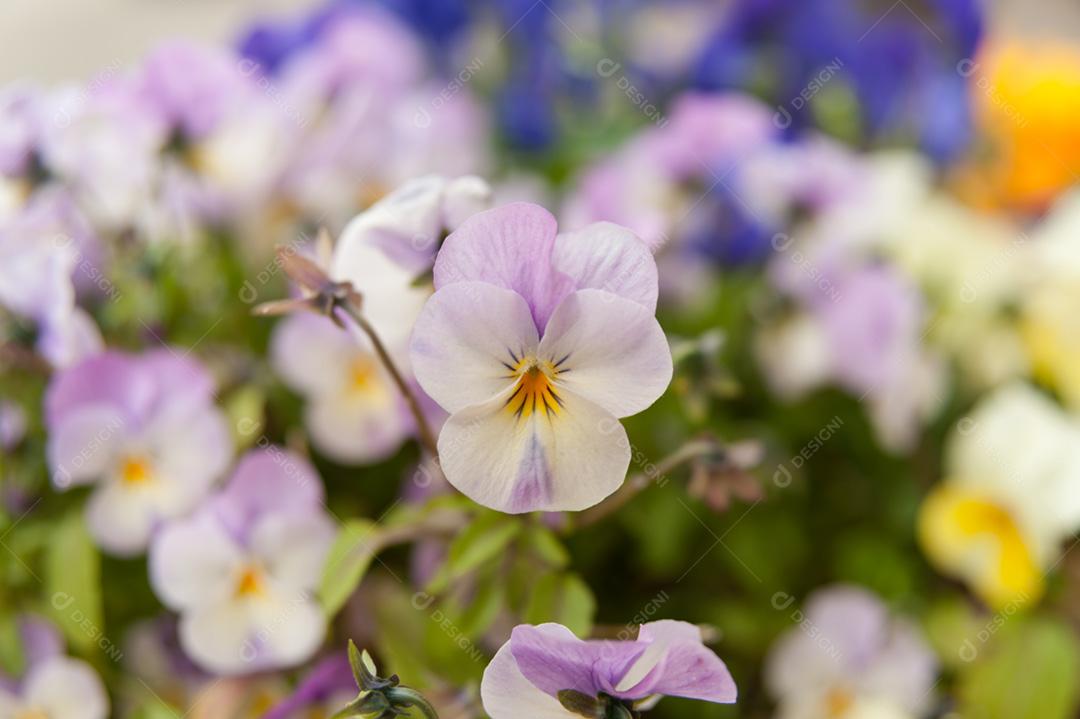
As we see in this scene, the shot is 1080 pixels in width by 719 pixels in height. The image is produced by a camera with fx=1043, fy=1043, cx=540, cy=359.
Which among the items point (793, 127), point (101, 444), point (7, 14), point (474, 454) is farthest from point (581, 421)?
point (7, 14)

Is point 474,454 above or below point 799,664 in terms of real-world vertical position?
above

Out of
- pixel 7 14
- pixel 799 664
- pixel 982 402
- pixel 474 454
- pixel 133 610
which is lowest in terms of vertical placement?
pixel 7 14

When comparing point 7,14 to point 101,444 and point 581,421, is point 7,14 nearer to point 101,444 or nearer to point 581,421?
point 101,444

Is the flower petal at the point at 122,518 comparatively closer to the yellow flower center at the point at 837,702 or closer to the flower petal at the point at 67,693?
the flower petal at the point at 67,693

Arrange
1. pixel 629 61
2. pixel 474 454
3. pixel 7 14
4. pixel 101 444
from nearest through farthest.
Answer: pixel 474 454 → pixel 101 444 → pixel 629 61 → pixel 7 14

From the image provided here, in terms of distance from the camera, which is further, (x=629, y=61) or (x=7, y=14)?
(x=7, y=14)

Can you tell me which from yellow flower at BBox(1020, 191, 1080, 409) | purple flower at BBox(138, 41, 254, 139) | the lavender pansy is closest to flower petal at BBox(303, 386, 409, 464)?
the lavender pansy

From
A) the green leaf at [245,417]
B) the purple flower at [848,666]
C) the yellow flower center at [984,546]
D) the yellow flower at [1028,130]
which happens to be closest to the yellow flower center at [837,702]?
the purple flower at [848,666]
